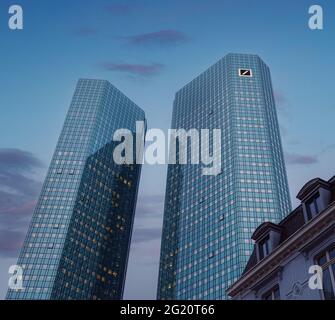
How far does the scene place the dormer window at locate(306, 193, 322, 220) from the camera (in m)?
24.5

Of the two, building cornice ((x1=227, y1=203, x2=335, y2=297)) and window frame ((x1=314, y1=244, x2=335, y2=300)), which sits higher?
building cornice ((x1=227, y1=203, x2=335, y2=297))

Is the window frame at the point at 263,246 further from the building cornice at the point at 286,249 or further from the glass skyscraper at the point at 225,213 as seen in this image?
the glass skyscraper at the point at 225,213

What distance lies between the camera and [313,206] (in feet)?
82.4

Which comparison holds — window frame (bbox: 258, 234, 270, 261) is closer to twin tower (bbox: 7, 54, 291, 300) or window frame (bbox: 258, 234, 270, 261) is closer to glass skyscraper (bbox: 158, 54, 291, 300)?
glass skyscraper (bbox: 158, 54, 291, 300)

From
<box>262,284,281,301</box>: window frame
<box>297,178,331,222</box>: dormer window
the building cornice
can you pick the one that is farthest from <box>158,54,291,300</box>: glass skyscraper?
<box>297,178,331,222</box>: dormer window

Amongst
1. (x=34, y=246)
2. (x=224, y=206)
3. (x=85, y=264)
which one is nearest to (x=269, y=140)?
(x=224, y=206)

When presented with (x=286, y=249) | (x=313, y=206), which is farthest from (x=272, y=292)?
(x=313, y=206)

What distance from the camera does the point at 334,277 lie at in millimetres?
20141

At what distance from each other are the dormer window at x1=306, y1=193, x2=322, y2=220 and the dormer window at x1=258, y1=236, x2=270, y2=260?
3.86 m

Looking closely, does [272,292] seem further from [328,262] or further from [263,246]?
[328,262]

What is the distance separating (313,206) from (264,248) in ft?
16.0
